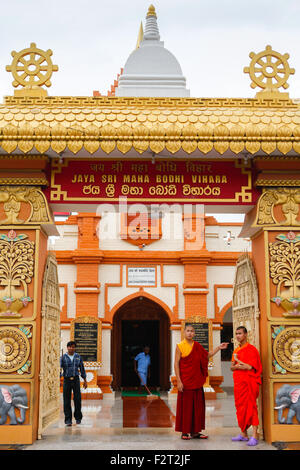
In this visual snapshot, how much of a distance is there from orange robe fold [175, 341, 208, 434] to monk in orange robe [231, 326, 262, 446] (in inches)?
17.9

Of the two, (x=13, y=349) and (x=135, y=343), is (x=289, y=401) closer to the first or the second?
(x=13, y=349)

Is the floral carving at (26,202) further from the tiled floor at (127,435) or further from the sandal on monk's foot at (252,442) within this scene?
the sandal on monk's foot at (252,442)

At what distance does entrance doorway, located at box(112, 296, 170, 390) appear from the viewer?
14.9 m

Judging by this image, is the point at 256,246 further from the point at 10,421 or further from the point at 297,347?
the point at 10,421

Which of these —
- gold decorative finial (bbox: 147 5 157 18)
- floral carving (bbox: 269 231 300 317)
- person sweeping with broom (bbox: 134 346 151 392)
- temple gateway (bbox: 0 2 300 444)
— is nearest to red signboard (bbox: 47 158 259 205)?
temple gateway (bbox: 0 2 300 444)

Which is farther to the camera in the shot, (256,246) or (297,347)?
(256,246)

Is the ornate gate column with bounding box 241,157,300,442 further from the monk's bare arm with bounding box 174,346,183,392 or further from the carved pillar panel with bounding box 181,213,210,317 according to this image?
the carved pillar panel with bounding box 181,213,210,317

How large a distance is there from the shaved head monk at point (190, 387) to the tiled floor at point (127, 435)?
0.17m

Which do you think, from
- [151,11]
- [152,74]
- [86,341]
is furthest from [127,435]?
[151,11]


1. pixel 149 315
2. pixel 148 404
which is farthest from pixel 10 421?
pixel 149 315

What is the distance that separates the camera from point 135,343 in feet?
50.0

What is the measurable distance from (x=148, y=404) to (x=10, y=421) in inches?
235

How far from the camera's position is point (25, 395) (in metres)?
5.95

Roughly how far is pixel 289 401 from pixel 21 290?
339 cm
